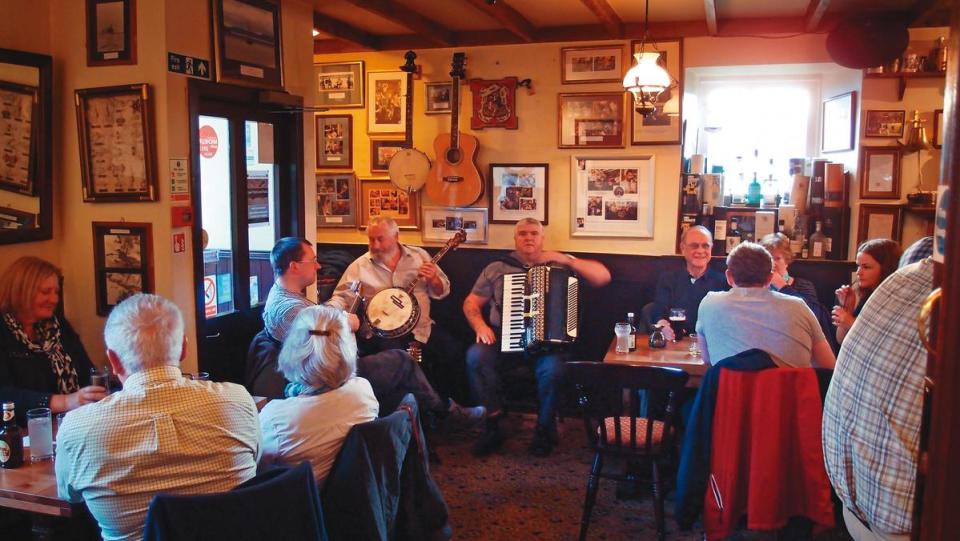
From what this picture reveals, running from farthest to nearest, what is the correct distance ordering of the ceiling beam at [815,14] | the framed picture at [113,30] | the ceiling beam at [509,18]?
the ceiling beam at [509,18] → the ceiling beam at [815,14] → the framed picture at [113,30]

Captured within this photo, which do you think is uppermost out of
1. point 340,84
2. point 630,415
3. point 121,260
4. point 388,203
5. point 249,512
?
point 340,84

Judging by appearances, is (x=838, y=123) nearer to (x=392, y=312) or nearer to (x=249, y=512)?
(x=392, y=312)

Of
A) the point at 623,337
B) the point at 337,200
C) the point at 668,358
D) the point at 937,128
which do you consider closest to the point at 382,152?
the point at 337,200

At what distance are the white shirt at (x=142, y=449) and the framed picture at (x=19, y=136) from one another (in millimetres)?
1774

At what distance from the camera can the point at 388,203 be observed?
5727 millimetres

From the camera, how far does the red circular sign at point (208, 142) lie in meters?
3.79

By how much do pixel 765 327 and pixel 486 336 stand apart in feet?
6.31

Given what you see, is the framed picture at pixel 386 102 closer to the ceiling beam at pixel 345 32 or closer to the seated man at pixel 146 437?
the ceiling beam at pixel 345 32

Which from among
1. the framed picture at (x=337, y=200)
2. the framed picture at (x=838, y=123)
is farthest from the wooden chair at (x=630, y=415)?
the framed picture at (x=337, y=200)

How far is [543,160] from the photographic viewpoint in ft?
17.6

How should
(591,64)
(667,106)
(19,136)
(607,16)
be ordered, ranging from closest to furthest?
(19,136), (607,16), (667,106), (591,64)

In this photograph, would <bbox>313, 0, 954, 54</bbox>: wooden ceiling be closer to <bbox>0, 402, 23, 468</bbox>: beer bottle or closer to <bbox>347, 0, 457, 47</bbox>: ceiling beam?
<bbox>347, 0, 457, 47</bbox>: ceiling beam

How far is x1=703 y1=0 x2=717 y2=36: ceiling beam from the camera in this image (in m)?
4.23

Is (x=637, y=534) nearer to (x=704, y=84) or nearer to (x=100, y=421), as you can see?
(x=100, y=421)
